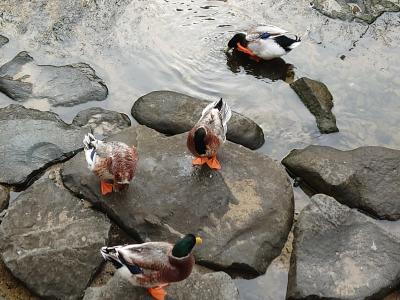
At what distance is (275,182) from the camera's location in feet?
20.8

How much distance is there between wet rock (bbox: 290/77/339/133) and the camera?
7578 millimetres

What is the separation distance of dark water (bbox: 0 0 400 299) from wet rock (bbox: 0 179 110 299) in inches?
69.7

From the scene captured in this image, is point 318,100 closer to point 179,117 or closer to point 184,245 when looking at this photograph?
point 179,117

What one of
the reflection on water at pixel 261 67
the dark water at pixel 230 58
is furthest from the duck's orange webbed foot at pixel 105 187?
the reflection on water at pixel 261 67

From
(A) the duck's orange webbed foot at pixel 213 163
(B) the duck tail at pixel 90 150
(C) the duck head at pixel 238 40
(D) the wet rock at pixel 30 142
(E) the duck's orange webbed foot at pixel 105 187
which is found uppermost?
(B) the duck tail at pixel 90 150

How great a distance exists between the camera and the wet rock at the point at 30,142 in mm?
6609

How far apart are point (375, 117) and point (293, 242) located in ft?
8.79

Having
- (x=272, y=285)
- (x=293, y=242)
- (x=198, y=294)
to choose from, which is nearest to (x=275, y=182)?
(x=293, y=242)

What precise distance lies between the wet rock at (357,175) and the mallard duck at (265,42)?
80.8 inches

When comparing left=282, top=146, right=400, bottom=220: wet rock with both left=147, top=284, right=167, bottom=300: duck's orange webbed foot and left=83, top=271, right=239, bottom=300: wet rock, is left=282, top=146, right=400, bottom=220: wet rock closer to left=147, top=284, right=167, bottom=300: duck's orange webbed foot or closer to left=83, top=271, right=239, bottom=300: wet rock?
left=83, top=271, right=239, bottom=300: wet rock

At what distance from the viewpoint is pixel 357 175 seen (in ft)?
21.6

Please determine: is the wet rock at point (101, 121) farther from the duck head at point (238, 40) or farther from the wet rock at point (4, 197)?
the duck head at point (238, 40)

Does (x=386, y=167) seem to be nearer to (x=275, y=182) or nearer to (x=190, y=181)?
(x=275, y=182)

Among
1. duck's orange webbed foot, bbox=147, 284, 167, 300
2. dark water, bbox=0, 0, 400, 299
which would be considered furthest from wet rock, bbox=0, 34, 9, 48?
duck's orange webbed foot, bbox=147, 284, 167, 300
